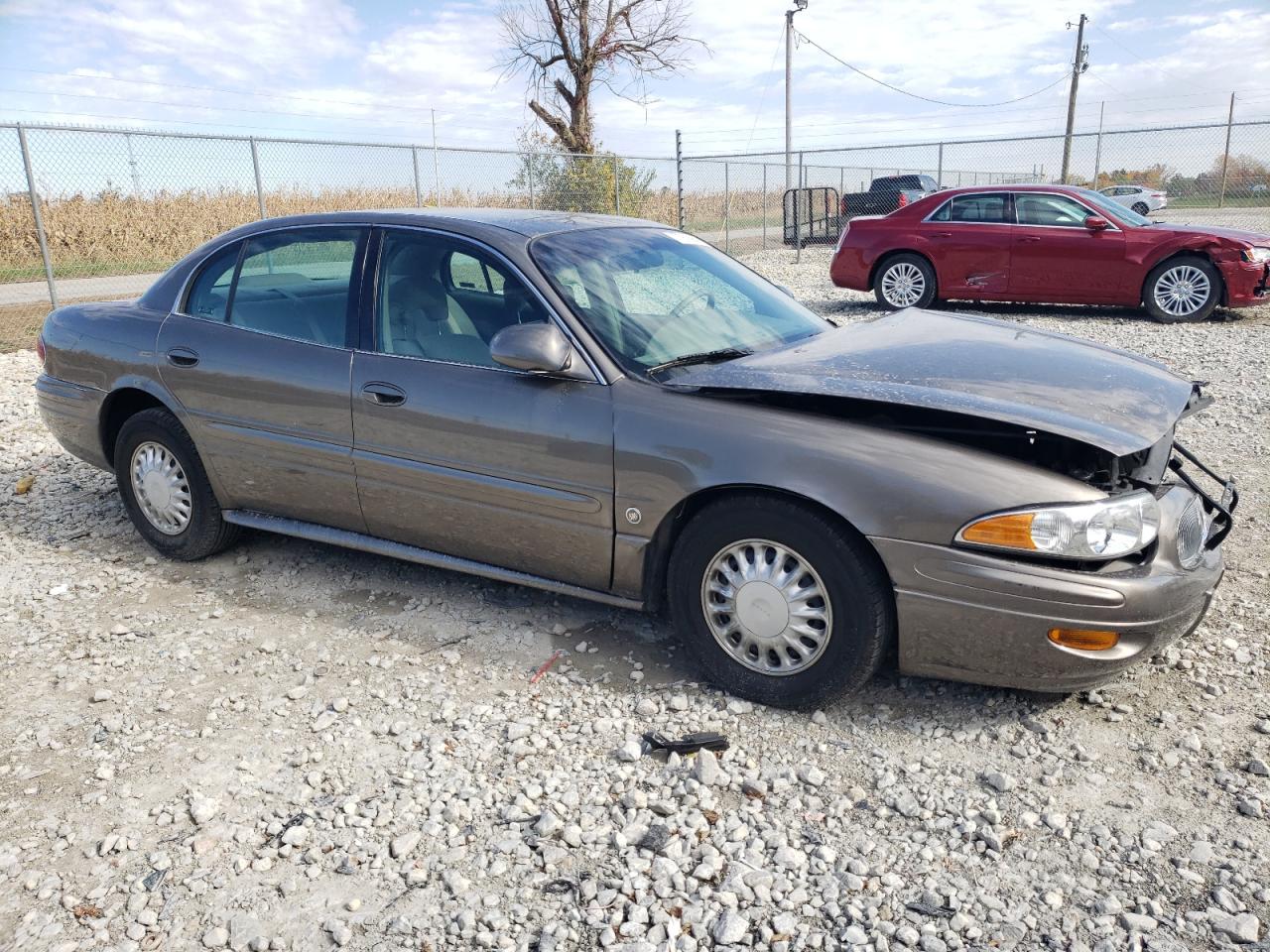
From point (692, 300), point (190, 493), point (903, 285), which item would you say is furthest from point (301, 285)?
point (903, 285)

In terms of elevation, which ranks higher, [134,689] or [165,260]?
[165,260]

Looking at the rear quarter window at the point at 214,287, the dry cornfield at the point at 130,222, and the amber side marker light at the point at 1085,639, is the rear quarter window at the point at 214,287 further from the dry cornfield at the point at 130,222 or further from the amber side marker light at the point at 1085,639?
the dry cornfield at the point at 130,222

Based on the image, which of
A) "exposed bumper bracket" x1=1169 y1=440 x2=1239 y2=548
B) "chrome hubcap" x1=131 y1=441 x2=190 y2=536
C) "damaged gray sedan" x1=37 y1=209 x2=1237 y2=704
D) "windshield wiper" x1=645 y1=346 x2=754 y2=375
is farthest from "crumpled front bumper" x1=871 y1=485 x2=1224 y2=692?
"chrome hubcap" x1=131 y1=441 x2=190 y2=536

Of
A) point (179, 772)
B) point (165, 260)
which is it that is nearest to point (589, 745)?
point (179, 772)

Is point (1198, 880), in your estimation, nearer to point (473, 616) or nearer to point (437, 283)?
point (473, 616)

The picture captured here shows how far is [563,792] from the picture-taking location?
278 centimetres

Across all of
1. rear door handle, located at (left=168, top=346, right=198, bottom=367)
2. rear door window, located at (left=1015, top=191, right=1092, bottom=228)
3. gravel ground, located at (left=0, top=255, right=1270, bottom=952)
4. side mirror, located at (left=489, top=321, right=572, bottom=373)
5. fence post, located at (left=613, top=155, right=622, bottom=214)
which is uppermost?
fence post, located at (left=613, top=155, right=622, bottom=214)

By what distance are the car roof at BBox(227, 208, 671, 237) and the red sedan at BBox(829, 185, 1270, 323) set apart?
→ 8121 mm

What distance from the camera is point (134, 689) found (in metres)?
3.46

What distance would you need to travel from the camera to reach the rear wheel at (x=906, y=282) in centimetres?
1168

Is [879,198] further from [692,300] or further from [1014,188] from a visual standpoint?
[692,300]

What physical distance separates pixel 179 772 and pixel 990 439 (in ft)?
8.79

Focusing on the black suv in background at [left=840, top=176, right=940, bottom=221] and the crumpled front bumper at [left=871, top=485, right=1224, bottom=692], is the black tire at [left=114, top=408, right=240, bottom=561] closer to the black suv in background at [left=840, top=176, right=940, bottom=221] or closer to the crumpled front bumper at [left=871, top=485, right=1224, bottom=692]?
the crumpled front bumper at [left=871, top=485, right=1224, bottom=692]

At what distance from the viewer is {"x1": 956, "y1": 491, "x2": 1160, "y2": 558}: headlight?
8.83 ft
